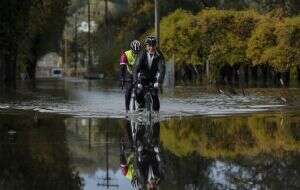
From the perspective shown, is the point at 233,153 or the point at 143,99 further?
the point at 143,99

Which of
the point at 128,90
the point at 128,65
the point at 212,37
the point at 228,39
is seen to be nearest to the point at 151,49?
the point at 128,65

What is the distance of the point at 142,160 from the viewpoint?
10.2 meters

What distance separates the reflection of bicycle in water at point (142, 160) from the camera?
8.53m

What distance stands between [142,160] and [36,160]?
1.64 metres

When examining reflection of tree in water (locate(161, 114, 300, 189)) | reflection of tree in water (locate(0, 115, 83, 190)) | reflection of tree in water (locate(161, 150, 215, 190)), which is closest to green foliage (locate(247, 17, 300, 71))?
reflection of tree in water (locate(161, 114, 300, 189))

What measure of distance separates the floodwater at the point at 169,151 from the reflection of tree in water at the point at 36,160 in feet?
0.04

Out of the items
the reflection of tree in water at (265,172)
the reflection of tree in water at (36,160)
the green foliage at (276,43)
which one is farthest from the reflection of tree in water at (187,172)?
the green foliage at (276,43)

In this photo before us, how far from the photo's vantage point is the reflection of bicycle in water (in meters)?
8.53

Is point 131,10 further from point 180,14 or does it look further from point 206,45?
point 206,45

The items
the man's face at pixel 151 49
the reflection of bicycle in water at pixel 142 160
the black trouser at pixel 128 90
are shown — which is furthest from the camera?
the black trouser at pixel 128 90

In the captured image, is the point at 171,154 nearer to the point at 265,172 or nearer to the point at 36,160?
the point at 36,160

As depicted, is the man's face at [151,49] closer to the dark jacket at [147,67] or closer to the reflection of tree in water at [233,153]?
the dark jacket at [147,67]

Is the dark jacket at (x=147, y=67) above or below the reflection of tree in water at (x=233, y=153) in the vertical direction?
above

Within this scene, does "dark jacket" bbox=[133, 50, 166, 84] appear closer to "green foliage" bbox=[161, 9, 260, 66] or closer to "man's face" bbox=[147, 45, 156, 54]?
"man's face" bbox=[147, 45, 156, 54]
